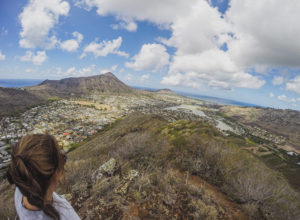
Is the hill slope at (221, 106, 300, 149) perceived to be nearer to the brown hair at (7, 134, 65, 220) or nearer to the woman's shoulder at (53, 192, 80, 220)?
the woman's shoulder at (53, 192, 80, 220)

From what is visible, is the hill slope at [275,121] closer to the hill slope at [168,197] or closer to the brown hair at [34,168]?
the hill slope at [168,197]

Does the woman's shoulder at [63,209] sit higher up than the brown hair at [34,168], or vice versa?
the brown hair at [34,168]

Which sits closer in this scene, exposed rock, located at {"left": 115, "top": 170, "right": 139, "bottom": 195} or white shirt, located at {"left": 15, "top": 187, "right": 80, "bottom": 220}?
white shirt, located at {"left": 15, "top": 187, "right": 80, "bottom": 220}

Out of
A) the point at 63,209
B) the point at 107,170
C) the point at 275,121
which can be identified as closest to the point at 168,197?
the point at 107,170

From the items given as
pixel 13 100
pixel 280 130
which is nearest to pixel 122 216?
pixel 13 100

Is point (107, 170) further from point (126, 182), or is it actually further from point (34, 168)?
point (34, 168)

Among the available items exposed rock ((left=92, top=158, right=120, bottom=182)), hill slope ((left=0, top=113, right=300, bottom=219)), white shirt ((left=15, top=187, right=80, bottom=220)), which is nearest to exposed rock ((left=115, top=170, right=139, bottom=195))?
hill slope ((left=0, top=113, right=300, bottom=219))

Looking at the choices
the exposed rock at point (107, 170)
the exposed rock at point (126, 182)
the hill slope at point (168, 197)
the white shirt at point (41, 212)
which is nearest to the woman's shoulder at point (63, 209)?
the white shirt at point (41, 212)

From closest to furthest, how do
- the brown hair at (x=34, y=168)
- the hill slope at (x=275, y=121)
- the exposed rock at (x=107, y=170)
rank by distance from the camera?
the brown hair at (x=34, y=168) < the exposed rock at (x=107, y=170) < the hill slope at (x=275, y=121)

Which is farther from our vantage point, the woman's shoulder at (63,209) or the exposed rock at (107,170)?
the exposed rock at (107,170)

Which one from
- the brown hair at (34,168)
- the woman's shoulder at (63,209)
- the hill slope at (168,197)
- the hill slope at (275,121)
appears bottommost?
the hill slope at (275,121)
